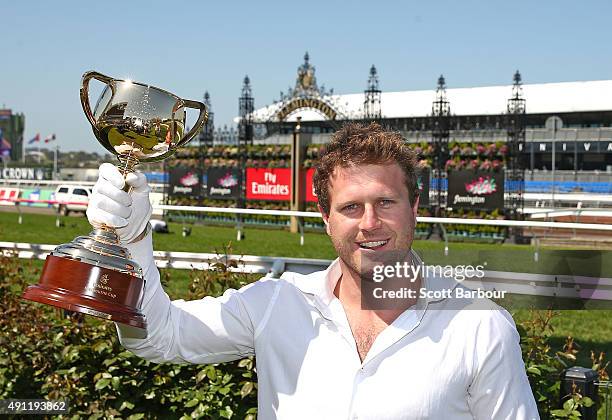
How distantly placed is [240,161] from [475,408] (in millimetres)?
21236

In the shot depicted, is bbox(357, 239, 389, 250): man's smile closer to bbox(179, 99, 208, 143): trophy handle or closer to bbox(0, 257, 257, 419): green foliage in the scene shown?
bbox(179, 99, 208, 143): trophy handle

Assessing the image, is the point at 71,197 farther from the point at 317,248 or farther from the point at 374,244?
the point at 374,244

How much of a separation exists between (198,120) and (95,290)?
671mm

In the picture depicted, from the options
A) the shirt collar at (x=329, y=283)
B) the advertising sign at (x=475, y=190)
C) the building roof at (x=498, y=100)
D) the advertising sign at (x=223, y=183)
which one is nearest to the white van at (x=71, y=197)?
the advertising sign at (x=223, y=183)

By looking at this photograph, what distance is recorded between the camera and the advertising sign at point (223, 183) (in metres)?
22.9

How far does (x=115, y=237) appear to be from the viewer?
87.4 inches

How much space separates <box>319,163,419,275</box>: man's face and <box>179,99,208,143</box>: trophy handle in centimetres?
53

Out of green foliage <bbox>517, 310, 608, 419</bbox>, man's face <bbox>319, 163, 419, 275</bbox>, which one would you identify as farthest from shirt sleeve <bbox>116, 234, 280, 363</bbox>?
green foliage <bbox>517, 310, 608, 419</bbox>

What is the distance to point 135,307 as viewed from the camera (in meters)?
2.15

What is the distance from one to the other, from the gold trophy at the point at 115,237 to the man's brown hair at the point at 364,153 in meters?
0.47

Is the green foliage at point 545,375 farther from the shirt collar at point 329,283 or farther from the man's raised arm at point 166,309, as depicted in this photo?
the man's raised arm at point 166,309

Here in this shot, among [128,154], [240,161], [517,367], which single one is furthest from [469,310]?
[240,161]

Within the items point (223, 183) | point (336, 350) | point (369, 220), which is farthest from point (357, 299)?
point (223, 183)

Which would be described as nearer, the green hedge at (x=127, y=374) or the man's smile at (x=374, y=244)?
the man's smile at (x=374, y=244)
